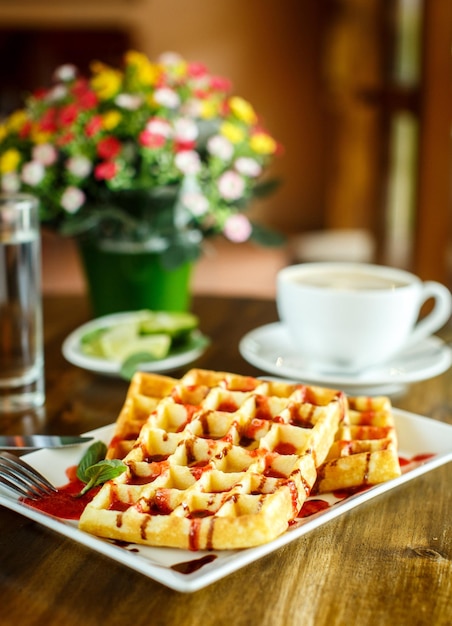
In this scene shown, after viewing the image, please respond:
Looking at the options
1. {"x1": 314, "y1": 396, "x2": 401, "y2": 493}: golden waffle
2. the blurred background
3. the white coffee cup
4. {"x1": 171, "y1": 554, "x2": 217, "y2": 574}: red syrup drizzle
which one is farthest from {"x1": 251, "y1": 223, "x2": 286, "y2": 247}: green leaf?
the blurred background

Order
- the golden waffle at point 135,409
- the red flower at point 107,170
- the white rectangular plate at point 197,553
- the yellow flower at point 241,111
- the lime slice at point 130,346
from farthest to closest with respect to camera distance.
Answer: the yellow flower at point 241,111 → the red flower at point 107,170 → the lime slice at point 130,346 → the golden waffle at point 135,409 → the white rectangular plate at point 197,553

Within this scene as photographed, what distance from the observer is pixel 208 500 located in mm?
792

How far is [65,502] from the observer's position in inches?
32.7

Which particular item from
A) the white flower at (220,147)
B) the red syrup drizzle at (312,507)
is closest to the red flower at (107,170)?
the white flower at (220,147)

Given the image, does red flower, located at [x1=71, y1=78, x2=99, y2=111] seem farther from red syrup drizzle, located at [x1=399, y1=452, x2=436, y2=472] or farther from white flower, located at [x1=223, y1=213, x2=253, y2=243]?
red syrup drizzle, located at [x1=399, y1=452, x2=436, y2=472]

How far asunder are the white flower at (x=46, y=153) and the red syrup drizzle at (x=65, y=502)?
0.94 meters

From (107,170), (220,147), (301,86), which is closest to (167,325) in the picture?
(107,170)

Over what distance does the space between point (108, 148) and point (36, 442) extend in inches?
30.2

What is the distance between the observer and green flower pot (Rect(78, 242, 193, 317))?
161 centimetres

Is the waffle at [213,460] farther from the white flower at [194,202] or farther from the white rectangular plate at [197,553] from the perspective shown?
the white flower at [194,202]

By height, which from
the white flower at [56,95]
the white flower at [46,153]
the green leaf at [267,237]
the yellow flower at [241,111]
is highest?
the white flower at [56,95]

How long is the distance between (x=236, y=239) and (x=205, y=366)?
0.41 metres

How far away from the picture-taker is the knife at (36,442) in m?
0.98

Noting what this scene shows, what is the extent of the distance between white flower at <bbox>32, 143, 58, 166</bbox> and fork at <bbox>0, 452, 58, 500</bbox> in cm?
91
